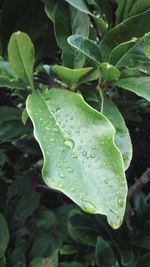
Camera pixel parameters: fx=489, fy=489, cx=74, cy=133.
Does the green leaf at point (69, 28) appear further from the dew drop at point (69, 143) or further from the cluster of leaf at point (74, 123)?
the dew drop at point (69, 143)

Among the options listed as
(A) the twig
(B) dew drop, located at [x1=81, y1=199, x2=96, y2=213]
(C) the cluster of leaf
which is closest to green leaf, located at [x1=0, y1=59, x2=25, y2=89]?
(C) the cluster of leaf

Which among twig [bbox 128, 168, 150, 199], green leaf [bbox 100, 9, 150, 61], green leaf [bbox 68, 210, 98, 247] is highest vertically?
green leaf [bbox 100, 9, 150, 61]

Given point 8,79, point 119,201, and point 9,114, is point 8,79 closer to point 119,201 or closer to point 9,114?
point 9,114

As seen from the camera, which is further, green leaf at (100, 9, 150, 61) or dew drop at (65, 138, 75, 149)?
green leaf at (100, 9, 150, 61)

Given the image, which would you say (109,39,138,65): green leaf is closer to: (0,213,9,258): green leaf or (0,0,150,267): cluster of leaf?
(0,0,150,267): cluster of leaf

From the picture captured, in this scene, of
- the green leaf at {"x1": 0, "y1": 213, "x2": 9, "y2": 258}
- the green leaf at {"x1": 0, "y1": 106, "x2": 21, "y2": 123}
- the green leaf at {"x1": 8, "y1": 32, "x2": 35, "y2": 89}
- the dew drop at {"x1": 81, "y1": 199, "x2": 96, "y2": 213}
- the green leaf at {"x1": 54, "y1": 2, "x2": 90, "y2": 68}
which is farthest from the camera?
the green leaf at {"x1": 0, "y1": 213, "x2": 9, "y2": 258}

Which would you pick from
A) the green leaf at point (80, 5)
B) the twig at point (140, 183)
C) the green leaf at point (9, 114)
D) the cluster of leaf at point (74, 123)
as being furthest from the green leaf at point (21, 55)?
the twig at point (140, 183)
